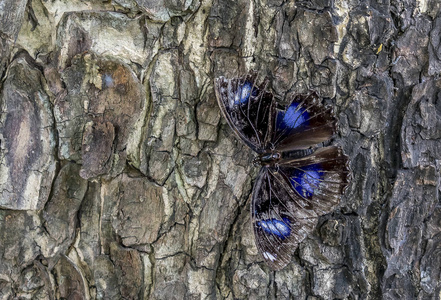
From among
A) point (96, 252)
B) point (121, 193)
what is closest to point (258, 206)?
point (121, 193)

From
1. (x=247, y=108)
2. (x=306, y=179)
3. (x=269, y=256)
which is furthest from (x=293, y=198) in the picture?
(x=247, y=108)

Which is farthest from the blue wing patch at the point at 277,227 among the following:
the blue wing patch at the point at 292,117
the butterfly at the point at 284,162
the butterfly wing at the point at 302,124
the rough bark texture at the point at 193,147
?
the blue wing patch at the point at 292,117

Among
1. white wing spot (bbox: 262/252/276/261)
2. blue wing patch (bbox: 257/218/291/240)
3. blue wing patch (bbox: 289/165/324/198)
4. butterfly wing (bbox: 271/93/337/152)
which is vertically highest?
butterfly wing (bbox: 271/93/337/152)

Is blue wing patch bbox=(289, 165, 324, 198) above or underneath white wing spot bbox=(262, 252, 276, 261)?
above

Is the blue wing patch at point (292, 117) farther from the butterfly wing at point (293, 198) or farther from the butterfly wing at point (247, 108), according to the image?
the butterfly wing at point (293, 198)

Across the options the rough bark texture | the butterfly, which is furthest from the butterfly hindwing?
the rough bark texture

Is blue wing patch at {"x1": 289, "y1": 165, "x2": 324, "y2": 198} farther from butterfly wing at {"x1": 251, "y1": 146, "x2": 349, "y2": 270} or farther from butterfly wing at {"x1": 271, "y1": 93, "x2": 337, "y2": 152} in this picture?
butterfly wing at {"x1": 271, "y1": 93, "x2": 337, "y2": 152}

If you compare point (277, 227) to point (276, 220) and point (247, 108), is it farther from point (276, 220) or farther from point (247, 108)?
point (247, 108)
